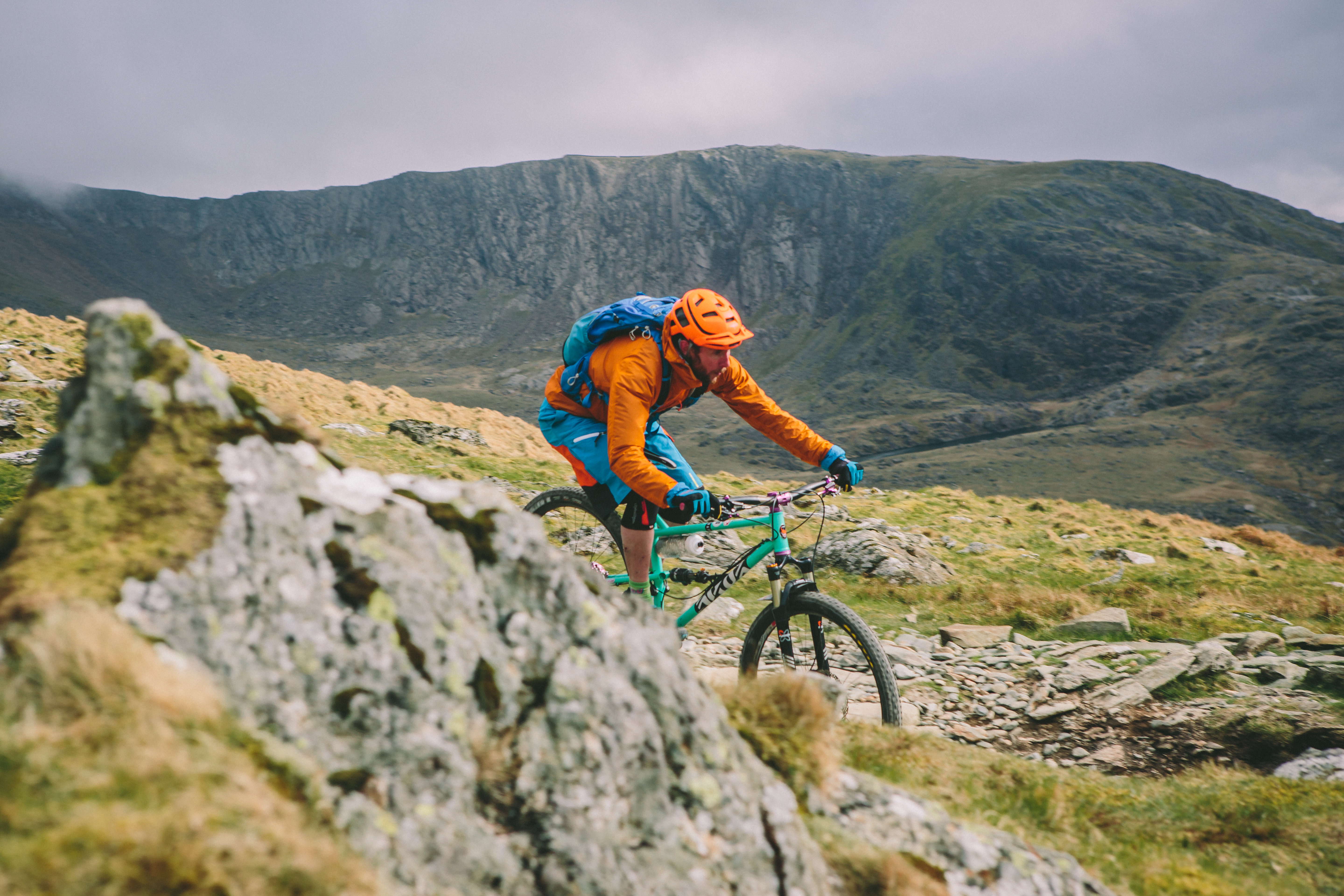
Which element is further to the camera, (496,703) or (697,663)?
(697,663)

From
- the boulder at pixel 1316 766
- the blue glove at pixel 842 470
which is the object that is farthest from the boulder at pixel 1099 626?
the blue glove at pixel 842 470

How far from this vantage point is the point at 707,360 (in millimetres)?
5582

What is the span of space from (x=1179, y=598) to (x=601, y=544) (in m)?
9.83

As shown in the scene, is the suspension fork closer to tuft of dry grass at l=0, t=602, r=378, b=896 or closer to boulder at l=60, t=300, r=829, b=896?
boulder at l=60, t=300, r=829, b=896

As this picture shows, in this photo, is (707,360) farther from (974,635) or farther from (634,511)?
(974,635)

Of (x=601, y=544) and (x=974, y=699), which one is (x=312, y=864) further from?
(x=601, y=544)

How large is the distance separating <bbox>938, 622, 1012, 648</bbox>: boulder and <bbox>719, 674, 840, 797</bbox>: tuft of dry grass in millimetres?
6594

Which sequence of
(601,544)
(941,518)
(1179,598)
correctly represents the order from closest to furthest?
(601,544)
(1179,598)
(941,518)

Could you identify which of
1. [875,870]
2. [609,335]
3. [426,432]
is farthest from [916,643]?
[426,432]

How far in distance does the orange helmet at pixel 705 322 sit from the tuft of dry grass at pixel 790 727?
2.70m

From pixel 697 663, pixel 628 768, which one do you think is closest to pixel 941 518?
pixel 697 663

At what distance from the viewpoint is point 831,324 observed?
647ft

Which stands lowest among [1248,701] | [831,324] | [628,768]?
[1248,701]

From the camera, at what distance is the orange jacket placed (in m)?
5.38
